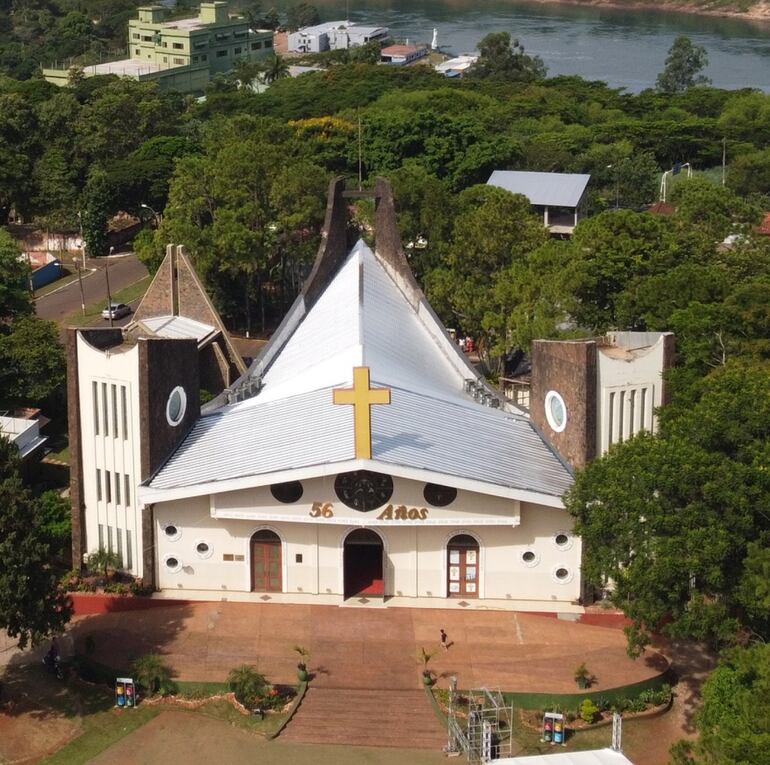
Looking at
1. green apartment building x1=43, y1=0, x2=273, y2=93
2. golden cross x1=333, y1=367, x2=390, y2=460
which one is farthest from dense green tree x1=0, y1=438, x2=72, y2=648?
green apartment building x1=43, y1=0, x2=273, y2=93

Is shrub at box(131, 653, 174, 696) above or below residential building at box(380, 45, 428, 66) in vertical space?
below

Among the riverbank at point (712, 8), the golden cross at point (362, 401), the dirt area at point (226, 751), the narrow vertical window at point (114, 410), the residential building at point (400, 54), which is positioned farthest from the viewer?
the riverbank at point (712, 8)

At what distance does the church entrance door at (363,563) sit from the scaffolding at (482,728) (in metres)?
4.93

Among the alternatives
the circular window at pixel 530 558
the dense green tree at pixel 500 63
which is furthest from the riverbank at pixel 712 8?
the circular window at pixel 530 558

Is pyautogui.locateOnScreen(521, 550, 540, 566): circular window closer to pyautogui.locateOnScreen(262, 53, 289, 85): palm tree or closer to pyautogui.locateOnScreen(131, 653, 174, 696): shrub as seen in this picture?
pyautogui.locateOnScreen(131, 653, 174, 696): shrub

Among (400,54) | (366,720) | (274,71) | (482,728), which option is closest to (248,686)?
(366,720)

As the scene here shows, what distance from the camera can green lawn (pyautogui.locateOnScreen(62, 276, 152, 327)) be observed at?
58275 mm

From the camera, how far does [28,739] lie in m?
26.3

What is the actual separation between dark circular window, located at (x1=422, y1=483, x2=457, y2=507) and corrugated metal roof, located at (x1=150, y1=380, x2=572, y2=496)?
0.67 metres

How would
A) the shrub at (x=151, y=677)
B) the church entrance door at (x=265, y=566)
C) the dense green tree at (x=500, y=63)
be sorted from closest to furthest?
the shrub at (x=151, y=677)
the church entrance door at (x=265, y=566)
the dense green tree at (x=500, y=63)

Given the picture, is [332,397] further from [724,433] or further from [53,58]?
[53,58]

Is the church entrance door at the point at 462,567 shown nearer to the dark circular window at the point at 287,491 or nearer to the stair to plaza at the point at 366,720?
the dark circular window at the point at 287,491

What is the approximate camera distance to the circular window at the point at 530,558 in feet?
100

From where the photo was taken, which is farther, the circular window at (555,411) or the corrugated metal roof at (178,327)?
the corrugated metal roof at (178,327)
